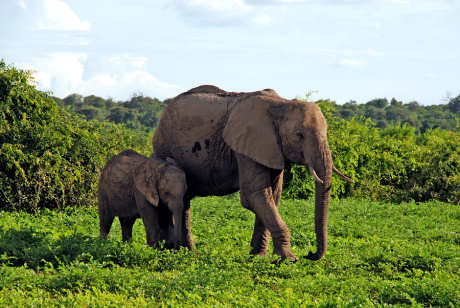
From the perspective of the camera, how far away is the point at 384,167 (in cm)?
2364

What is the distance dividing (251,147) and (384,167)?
Answer: 1577 cm

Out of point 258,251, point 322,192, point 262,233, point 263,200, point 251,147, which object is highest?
point 251,147

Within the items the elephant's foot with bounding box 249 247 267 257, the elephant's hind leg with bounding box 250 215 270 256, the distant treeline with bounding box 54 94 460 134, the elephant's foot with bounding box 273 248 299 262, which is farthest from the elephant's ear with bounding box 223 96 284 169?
the distant treeline with bounding box 54 94 460 134

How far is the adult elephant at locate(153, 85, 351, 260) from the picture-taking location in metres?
8.77

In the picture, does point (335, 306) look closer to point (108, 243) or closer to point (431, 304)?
point (431, 304)

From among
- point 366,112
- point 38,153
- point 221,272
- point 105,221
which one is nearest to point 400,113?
point 366,112

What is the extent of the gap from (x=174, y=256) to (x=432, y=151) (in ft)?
53.8

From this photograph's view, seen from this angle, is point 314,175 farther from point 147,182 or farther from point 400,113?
point 400,113

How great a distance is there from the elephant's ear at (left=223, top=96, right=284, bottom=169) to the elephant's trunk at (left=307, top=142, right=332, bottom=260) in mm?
655

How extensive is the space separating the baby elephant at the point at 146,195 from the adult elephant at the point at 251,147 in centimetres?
59

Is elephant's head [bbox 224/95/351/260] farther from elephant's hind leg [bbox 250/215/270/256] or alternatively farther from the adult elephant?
elephant's hind leg [bbox 250/215/270/256]

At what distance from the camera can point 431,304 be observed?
7609 millimetres

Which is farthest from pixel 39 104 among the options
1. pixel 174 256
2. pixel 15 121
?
pixel 174 256

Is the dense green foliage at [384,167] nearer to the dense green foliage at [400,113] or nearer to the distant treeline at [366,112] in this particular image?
the distant treeline at [366,112]
